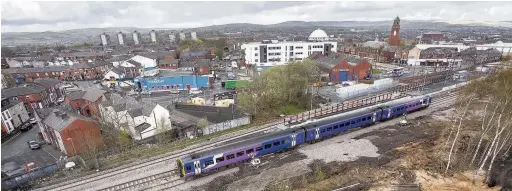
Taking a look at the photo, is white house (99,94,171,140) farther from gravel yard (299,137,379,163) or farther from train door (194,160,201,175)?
gravel yard (299,137,379,163)

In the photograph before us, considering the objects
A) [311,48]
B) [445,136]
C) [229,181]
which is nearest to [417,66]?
[311,48]

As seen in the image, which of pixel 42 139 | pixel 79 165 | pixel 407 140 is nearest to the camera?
pixel 79 165

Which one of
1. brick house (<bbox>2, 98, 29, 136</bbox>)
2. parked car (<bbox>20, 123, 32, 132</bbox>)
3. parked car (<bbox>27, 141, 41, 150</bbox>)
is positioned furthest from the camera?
parked car (<bbox>20, 123, 32, 132</bbox>)

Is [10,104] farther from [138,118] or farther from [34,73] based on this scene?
[34,73]

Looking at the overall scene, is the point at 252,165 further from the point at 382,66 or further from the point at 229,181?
the point at 382,66

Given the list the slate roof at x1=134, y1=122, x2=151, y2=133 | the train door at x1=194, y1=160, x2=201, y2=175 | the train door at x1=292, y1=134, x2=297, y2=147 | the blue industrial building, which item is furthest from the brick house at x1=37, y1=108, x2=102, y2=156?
the blue industrial building

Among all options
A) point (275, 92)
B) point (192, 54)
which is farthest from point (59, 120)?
point (192, 54)
